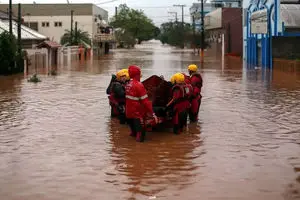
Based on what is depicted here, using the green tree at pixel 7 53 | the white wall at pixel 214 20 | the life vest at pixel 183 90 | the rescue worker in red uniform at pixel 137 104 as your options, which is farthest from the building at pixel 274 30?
the white wall at pixel 214 20

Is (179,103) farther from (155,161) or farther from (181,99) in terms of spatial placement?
(155,161)

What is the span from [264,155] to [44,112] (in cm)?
722

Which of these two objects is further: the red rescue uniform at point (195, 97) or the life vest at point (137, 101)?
the red rescue uniform at point (195, 97)

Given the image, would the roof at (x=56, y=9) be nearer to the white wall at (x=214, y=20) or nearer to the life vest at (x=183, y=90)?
the white wall at (x=214, y=20)

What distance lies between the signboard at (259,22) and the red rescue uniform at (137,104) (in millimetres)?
30353

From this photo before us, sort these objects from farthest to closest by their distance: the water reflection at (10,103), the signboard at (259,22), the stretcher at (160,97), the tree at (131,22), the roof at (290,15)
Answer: the tree at (131,22) < the signboard at (259,22) < the roof at (290,15) < the water reflection at (10,103) < the stretcher at (160,97)

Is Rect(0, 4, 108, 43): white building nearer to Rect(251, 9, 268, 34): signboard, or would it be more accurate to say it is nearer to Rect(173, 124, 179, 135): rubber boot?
Rect(251, 9, 268, 34): signboard

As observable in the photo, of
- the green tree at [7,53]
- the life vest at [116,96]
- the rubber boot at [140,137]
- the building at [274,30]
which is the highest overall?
the building at [274,30]

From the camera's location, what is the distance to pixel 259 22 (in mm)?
41125

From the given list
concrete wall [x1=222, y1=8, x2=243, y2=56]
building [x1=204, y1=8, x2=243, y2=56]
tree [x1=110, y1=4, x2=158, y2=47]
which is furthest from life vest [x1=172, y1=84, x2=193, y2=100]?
tree [x1=110, y1=4, x2=158, y2=47]

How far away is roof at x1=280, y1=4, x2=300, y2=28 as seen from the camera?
37656 millimetres

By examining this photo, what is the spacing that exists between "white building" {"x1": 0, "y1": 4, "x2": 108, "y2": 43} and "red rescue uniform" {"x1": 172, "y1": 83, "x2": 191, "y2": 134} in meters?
77.4

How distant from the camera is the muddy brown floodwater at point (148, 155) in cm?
715

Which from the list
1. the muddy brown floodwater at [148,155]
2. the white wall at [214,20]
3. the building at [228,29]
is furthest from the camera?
the white wall at [214,20]
